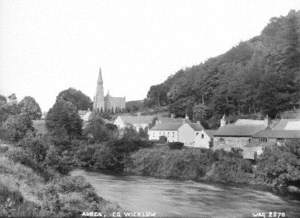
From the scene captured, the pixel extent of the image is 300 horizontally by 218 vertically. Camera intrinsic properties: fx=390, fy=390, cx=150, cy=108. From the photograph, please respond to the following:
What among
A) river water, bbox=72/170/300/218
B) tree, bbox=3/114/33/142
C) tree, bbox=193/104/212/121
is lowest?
river water, bbox=72/170/300/218

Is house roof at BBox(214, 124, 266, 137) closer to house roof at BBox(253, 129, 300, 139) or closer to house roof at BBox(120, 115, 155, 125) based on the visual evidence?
house roof at BBox(253, 129, 300, 139)

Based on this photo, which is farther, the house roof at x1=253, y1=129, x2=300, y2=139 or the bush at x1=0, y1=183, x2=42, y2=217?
the house roof at x1=253, y1=129, x2=300, y2=139

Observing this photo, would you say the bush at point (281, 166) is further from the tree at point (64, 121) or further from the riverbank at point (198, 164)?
the tree at point (64, 121)

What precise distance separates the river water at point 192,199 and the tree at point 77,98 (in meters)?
79.8

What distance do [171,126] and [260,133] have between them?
66.9ft

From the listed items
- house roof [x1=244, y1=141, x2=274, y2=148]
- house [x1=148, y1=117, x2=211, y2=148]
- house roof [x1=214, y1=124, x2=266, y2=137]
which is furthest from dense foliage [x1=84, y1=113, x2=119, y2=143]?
house roof [x1=244, y1=141, x2=274, y2=148]

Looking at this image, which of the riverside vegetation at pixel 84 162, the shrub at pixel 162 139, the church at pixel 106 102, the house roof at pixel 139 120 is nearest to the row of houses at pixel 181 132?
the house roof at pixel 139 120

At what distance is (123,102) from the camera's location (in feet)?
409

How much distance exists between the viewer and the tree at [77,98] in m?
121

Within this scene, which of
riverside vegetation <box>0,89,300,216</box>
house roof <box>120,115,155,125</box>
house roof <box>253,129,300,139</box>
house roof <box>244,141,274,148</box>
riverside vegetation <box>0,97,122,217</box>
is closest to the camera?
riverside vegetation <box>0,97,122,217</box>

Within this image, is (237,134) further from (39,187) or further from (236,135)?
(39,187)

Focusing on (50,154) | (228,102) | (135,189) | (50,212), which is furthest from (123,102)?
(50,212)

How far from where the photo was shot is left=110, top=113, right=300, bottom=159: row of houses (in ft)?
164

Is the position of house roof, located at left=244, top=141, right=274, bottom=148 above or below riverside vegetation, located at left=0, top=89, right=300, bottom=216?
above
